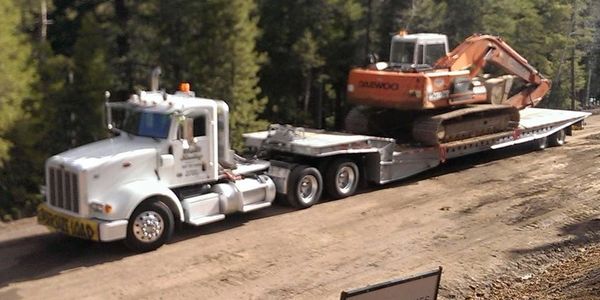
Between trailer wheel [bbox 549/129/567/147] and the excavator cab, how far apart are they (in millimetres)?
4868

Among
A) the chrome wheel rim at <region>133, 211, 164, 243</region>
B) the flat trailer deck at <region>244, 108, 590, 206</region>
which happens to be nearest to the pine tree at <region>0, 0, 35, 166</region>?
the chrome wheel rim at <region>133, 211, 164, 243</region>

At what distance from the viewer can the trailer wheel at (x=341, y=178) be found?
50.4 ft

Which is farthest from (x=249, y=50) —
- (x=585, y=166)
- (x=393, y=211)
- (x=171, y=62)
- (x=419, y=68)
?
(x=585, y=166)

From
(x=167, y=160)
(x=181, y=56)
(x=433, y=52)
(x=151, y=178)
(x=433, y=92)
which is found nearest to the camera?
(x=151, y=178)

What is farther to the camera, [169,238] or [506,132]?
[506,132]

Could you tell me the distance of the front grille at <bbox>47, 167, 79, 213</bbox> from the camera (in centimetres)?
1185

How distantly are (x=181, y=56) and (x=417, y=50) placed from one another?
19.5 ft

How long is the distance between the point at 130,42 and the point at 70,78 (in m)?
2.57

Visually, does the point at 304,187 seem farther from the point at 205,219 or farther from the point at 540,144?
the point at 540,144

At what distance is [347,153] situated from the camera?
611 inches

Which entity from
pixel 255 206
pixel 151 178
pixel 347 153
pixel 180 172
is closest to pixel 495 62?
pixel 347 153

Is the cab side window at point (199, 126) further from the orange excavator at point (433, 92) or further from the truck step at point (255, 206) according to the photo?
the orange excavator at point (433, 92)

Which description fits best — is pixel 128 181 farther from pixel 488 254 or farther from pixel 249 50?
pixel 249 50

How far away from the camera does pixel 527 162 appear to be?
1902 centimetres
